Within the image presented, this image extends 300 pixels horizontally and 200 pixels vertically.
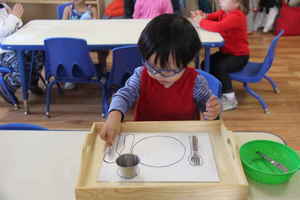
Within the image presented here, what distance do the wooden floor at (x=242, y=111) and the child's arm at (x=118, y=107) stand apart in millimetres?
1034

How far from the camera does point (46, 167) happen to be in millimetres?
957

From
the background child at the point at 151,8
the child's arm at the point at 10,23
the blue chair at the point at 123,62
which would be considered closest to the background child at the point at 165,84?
the blue chair at the point at 123,62

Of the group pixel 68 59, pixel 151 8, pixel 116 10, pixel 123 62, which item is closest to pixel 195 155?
pixel 123 62

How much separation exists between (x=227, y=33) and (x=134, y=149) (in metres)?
1.88

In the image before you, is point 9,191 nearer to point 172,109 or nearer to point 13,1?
point 172,109

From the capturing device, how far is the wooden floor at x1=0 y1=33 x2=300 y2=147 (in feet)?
7.90

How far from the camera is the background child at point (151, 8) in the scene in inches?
124

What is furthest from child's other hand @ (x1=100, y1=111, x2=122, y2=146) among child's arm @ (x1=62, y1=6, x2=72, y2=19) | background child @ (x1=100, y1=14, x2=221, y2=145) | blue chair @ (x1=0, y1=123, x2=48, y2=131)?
child's arm @ (x1=62, y1=6, x2=72, y2=19)

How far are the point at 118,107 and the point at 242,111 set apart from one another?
1755 millimetres

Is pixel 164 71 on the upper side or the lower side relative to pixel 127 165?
upper

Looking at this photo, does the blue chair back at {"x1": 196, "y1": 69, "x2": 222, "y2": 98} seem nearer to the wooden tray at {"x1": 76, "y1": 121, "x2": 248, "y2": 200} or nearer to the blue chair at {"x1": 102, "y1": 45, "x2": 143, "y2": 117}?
the wooden tray at {"x1": 76, "y1": 121, "x2": 248, "y2": 200}

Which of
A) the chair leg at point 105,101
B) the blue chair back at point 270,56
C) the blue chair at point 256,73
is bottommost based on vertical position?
the chair leg at point 105,101

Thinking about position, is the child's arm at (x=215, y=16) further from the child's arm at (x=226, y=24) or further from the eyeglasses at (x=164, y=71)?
the eyeglasses at (x=164, y=71)

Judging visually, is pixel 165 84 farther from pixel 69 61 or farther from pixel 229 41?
pixel 229 41
